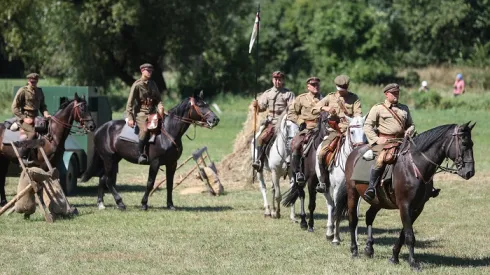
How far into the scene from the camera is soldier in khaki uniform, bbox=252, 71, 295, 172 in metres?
19.9

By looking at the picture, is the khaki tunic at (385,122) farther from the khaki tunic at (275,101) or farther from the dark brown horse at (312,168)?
the khaki tunic at (275,101)

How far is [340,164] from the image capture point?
52.7 ft

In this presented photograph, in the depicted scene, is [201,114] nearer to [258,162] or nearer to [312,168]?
[258,162]

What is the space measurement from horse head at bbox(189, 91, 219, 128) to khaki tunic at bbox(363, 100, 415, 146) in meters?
6.55

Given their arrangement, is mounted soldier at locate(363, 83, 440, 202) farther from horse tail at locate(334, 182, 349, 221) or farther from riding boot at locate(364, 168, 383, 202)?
horse tail at locate(334, 182, 349, 221)

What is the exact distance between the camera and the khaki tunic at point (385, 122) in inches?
555

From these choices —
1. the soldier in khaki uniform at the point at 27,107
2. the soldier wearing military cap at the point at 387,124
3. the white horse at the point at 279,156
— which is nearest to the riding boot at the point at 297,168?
the white horse at the point at 279,156

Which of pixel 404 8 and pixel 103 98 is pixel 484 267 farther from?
pixel 404 8

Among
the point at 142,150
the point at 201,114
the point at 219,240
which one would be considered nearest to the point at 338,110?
the point at 219,240

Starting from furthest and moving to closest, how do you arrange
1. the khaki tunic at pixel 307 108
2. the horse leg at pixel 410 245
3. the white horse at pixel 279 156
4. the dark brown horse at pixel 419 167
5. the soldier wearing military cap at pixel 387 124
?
1. the white horse at pixel 279 156
2. the khaki tunic at pixel 307 108
3. the soldier wearing military cap at pixel 387 124
4. the horse leg at pixel 410 245
5. the dark brown horse at pixel 419 167

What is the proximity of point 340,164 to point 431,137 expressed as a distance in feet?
9.75

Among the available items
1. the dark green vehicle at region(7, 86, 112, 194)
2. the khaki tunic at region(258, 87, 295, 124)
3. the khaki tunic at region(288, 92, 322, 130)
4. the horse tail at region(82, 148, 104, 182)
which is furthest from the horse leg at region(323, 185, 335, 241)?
the dark green vehicle at region(7, 86, 112, 194)

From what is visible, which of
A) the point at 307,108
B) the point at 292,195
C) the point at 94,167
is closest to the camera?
the point at 307,108

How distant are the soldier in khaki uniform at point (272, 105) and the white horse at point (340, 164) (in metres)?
3.05
